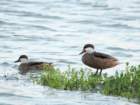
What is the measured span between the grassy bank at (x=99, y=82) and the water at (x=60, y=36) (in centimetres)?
22

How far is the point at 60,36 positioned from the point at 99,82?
38.0 ft

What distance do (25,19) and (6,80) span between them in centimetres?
1489

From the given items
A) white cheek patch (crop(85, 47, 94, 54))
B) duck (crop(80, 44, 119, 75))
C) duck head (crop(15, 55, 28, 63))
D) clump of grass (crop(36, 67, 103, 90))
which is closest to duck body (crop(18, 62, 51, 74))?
duck head (crop(15, 55, 28, 63))

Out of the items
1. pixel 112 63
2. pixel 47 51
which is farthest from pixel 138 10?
pixel 112 63

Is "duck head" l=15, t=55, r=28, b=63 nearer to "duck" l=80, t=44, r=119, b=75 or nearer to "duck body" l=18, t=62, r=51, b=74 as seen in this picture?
"duck body" l=18, t=62, r=51, b=74

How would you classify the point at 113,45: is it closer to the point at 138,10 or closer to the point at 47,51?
the point at 47,51

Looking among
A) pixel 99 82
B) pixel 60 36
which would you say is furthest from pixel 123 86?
pixel 60 36

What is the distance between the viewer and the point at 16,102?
16.4m

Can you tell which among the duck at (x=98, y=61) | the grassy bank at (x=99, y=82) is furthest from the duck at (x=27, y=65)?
the grassy bank at (x=99, y=82)

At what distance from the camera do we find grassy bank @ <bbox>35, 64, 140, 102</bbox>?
16844 mm

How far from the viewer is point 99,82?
1742 cm

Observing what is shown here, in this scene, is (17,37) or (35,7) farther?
(35,7)

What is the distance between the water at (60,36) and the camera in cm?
1692

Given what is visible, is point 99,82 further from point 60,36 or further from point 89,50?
point 60,36
